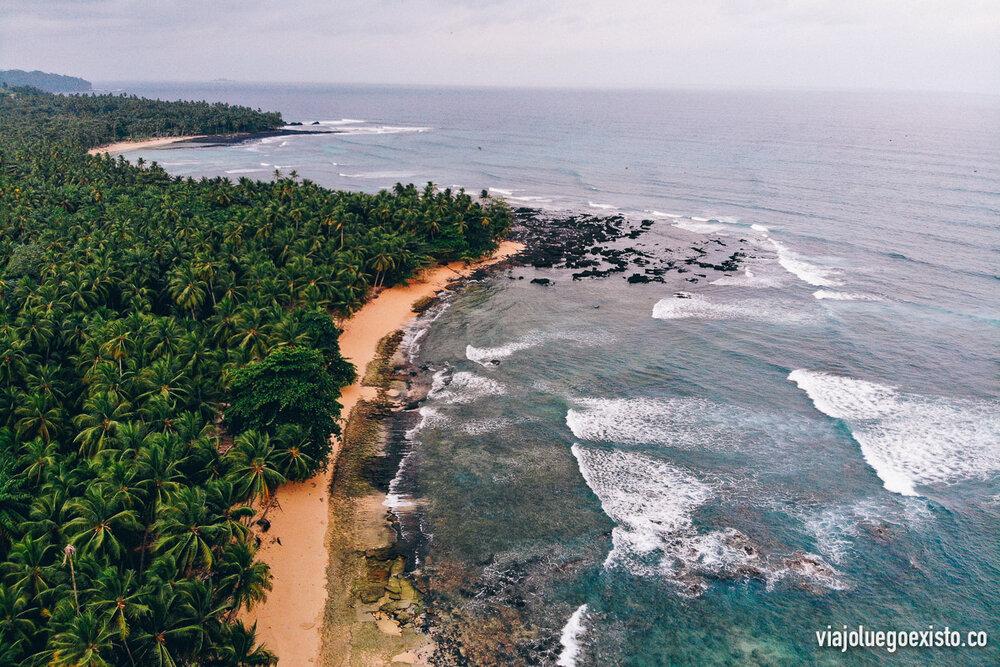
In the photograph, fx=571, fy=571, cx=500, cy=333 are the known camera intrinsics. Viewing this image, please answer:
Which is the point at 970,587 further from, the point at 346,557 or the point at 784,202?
the point at 784,202

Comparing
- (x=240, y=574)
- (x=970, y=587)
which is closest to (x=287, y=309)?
(x=240, y=574)

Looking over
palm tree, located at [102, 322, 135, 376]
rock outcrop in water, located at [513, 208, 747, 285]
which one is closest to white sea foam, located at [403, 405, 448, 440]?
palm tree, located at [102, 322, 135, 376]

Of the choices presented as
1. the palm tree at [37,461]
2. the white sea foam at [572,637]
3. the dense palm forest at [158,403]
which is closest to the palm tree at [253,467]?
the dense palm forest at [158,403]

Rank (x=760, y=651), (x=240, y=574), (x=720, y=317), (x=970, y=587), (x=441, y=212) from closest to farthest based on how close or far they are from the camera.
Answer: (x=240, y=574) → (x=760, y=651) → (x=970, y=587) → (x=720, y=317) → (x=441, y=212)

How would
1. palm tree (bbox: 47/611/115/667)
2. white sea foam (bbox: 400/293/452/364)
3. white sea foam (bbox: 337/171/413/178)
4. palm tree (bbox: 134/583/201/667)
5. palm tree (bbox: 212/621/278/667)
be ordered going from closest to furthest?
palm tree (bbox: 47/611/115/667), palm tree (bbox: 134/583/201/667), palm tree (bbox: 212/621/278/667), white sea foam (bbox: 400/293/452/364), white sea foam (bbox: 337/171/413/178)

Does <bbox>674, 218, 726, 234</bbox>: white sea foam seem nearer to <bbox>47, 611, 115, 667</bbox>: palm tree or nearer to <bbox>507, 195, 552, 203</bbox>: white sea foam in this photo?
<bbox>507, 195, 552, 203</bbox>: white sea foam

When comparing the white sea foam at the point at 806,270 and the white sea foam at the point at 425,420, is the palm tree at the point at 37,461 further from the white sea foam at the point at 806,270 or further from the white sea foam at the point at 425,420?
the white sea foam at the point at 806,270
